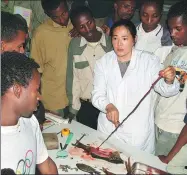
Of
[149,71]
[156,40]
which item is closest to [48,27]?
[156,40]

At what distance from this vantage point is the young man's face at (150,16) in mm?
2955

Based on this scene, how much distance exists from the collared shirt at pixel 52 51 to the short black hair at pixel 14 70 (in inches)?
66.6

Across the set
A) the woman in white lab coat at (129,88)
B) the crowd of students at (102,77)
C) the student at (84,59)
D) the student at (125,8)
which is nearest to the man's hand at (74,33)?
the crowd of students at (102,77)

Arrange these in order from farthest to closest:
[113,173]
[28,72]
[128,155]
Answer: [128,155] → [113,173] → [28,72]

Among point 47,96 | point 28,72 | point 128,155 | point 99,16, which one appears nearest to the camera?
point 28,72

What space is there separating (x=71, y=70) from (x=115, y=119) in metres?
1.05

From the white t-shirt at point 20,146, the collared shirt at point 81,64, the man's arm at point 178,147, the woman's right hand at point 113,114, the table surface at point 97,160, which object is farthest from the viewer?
the collared shirt at point 81,64

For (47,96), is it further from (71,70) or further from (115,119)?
(115,119)

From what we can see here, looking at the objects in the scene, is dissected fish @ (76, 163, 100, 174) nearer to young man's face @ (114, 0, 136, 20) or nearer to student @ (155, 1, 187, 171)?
student @ (155, 1, 187, 171)

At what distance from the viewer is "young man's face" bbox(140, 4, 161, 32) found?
2955mm

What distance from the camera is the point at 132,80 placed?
7.91 feet

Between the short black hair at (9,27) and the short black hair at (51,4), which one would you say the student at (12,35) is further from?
the short black hair at (51,4)

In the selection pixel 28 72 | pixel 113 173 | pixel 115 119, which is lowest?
pixel 113 173

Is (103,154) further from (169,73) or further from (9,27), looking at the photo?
(9,27)
